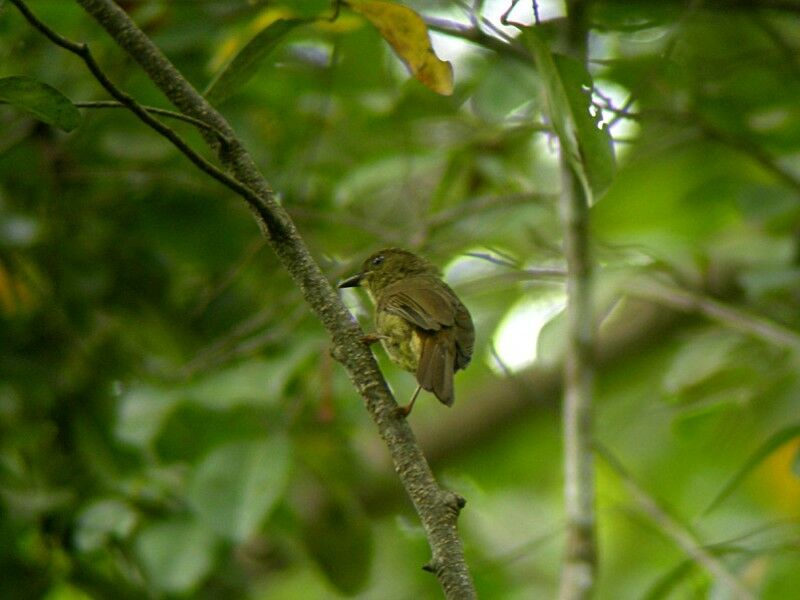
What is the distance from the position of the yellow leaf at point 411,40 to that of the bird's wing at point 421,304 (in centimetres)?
84

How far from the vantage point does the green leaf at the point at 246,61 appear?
2184 millimetres

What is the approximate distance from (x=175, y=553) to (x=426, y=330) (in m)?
1.06

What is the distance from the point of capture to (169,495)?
3412mm

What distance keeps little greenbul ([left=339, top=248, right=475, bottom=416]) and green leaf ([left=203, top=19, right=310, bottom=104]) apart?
67 centimetres

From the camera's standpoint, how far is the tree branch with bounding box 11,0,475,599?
5.40 feet

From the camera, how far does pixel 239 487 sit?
3.17 metres

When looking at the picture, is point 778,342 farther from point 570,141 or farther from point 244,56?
point 244,56

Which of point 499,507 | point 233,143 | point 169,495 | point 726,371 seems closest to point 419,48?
point 233,143

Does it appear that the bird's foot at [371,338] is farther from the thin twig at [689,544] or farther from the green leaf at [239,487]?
the thin twig at [689,544]

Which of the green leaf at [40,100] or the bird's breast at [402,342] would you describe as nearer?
the green leaf at [40,100]

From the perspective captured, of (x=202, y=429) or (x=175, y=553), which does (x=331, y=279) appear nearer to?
(x=202, y=429)

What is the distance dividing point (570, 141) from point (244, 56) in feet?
2.21

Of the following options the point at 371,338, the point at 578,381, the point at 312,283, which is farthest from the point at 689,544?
the point at 312,283

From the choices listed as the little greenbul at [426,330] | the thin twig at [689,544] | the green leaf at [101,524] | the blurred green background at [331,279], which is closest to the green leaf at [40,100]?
the little greenbul at [426,330]
